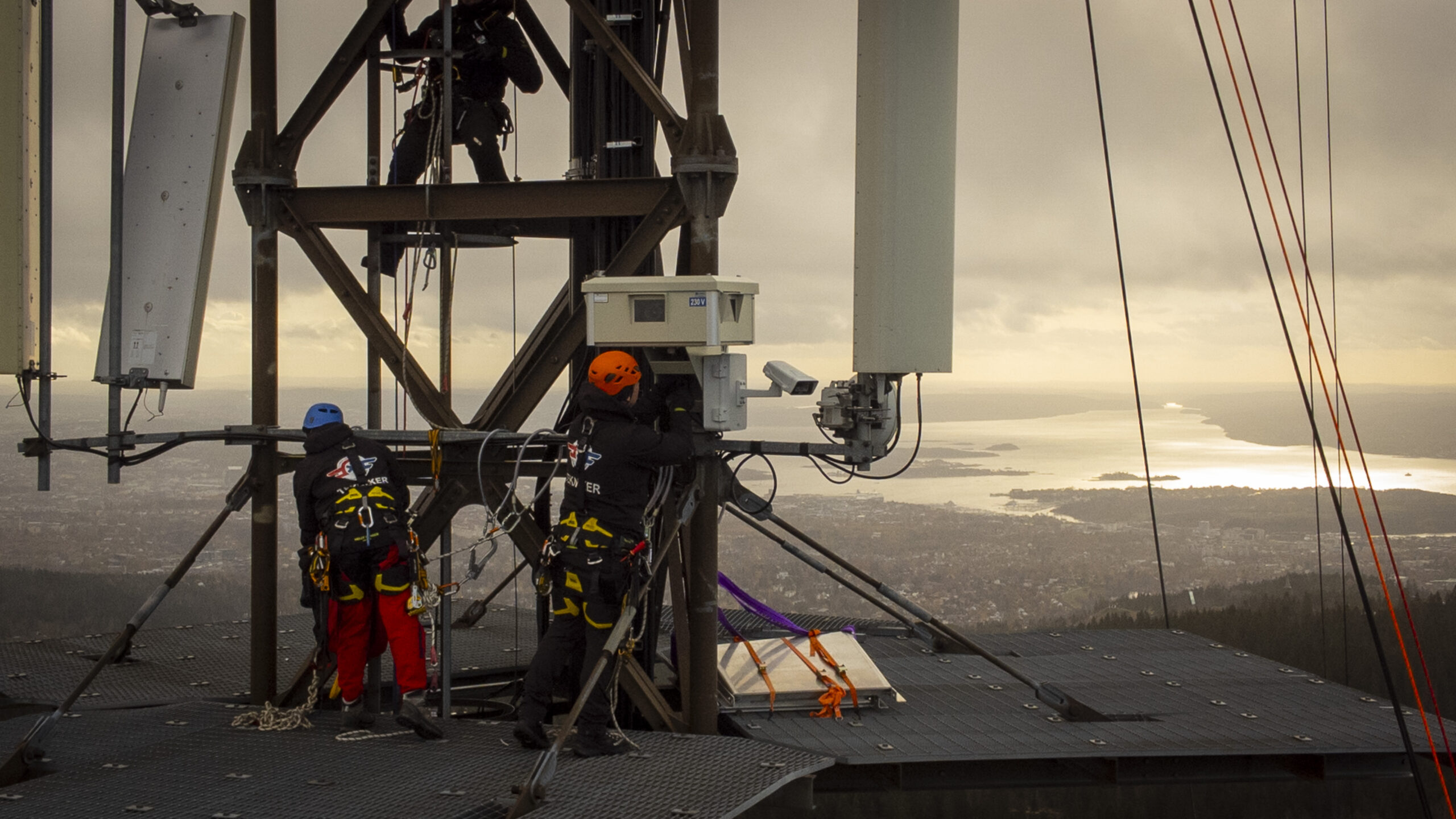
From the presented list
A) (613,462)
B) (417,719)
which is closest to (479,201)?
(613,462)

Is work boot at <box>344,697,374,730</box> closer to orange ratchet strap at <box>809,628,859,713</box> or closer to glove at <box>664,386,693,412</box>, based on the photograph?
glove at <box>664,386,693,412</box>

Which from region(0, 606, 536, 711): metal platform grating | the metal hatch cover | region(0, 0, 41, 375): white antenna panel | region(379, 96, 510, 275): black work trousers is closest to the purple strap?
the metal hatch cover

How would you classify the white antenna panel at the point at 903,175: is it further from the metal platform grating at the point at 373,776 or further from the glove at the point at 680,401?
the metal platform grating at the point at 373,776

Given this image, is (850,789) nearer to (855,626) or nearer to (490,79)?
(855,626)

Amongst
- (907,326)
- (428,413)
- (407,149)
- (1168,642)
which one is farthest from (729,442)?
(1168,642)

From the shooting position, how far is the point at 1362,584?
22.1ft

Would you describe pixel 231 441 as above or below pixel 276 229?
below

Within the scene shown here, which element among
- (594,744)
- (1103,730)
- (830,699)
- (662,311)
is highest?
(662,311)

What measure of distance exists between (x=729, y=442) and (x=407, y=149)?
313 centimetres

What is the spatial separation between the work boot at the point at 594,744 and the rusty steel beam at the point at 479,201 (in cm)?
312

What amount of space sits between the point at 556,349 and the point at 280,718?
2840mm

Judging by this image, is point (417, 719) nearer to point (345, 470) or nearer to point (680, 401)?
point (345, 470)

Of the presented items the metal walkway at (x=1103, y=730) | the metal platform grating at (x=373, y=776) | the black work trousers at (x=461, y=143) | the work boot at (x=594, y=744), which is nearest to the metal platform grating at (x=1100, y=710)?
the metal walkway at (x=1103, y=730)

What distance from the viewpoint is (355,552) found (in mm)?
7832
